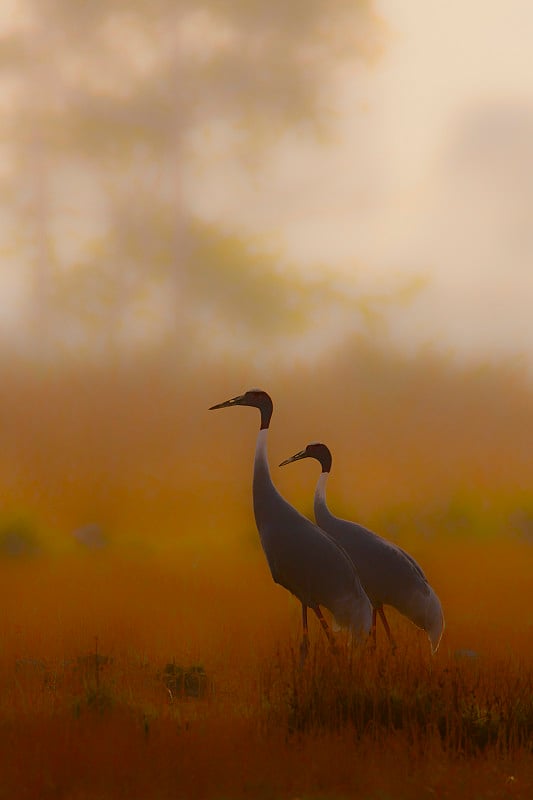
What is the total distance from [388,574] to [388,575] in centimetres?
1

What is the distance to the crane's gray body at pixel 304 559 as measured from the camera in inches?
387

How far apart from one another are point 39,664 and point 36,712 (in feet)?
6.19

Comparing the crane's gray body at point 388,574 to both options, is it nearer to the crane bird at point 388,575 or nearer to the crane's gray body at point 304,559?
the crane bird at point 388,575

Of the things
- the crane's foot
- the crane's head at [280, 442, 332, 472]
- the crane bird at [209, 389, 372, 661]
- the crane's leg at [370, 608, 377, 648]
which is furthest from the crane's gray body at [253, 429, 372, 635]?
the crane's head at [280, 442, 332, 472]

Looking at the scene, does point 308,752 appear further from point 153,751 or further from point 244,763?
point 153,751

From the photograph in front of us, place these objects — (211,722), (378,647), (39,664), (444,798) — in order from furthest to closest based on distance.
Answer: (39,664) → (378,647) → (211,722) → (444,798)

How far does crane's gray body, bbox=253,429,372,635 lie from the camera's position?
387 inches

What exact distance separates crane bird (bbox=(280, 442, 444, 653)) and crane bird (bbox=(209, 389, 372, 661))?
0.42 meters

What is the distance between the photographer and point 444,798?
695 cm

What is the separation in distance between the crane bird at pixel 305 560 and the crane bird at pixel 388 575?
417mm

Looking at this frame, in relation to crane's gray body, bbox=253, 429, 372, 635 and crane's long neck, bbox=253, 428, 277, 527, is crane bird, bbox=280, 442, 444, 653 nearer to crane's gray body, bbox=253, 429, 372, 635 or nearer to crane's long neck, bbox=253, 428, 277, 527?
crane's gray body, bbox=253, 429, 372, 635

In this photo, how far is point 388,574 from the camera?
10.5 metres

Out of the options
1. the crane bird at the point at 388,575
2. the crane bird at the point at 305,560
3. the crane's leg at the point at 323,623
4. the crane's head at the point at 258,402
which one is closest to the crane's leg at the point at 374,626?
the crane bird at the point at 388,575

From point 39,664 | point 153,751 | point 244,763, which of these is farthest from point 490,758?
point 39,664
